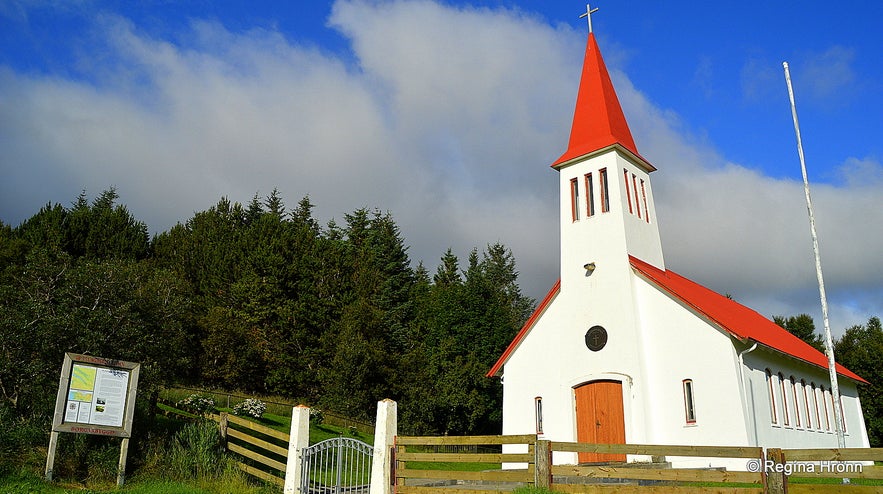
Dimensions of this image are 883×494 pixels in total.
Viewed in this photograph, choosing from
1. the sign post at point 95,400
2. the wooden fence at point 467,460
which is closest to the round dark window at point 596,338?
the wooden fence at point 467,460

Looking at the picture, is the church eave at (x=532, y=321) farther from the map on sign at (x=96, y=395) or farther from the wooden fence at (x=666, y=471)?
the map on sign at (x=96, y=395)

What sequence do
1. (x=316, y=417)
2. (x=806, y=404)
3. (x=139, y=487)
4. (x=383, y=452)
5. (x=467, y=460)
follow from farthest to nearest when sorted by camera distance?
(x=316, y=417), (x=806, y=404), (x=139, y=487), (x=383, y=452), (x=467, y=460)

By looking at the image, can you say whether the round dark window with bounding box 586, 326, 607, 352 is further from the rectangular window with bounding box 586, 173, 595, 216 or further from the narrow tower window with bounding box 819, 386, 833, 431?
the narrow tower window with bounding box 819, 386, 833, 431

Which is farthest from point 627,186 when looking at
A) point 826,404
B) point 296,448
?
point 296,448

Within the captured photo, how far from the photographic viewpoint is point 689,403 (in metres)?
20.1

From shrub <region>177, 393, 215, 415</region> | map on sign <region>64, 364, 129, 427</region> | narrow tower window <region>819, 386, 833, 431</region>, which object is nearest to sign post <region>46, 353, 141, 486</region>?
map on sign <region>64, 364, 129, 427</region>

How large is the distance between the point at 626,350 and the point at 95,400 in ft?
49.2

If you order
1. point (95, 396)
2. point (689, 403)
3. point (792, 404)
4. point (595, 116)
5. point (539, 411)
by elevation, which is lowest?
point (95, 396)

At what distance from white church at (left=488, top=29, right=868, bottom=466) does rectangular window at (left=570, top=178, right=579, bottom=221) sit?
41 mm

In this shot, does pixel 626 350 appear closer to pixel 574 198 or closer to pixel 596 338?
pixel 596 338

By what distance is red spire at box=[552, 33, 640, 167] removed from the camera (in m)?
24.2

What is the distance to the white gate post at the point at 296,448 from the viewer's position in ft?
46.7

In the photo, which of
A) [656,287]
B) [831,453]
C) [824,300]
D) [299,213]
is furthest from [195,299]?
[831,453]

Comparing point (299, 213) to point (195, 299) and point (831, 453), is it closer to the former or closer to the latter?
point (195, 299)
